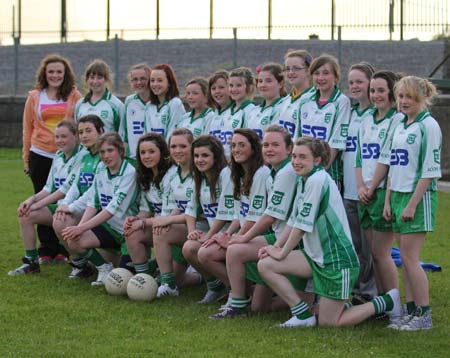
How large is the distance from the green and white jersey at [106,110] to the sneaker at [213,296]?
7.43ft

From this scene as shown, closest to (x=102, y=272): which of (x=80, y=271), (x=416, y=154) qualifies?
(x=80, y=271)

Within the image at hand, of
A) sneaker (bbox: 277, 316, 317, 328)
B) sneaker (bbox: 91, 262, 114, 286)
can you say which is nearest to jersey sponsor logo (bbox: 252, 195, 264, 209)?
sneaker (bbox: 277, 316, 317, 328)

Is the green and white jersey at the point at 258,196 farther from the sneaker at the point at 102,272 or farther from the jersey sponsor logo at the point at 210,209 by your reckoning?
the sneaker at the point at 102,272

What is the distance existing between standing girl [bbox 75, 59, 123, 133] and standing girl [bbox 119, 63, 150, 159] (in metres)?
0.12

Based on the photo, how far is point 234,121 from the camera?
8.77m

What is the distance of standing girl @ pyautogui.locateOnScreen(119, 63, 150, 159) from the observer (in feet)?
31.4

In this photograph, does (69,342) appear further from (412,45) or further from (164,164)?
(412,45)

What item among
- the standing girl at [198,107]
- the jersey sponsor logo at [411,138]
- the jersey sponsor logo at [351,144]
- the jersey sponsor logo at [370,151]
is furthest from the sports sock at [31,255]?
the jersey sponsor logo at [411,138]

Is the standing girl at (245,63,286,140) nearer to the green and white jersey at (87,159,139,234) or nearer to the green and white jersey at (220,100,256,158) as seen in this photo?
the green and white jersey at (220,100,256,158)

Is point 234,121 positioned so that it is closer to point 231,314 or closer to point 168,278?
point 168,278

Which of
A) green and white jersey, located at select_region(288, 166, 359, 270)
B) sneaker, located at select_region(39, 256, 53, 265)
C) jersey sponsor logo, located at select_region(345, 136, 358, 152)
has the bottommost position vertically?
sneaker, located at select_region(39, 256, 53, 265)

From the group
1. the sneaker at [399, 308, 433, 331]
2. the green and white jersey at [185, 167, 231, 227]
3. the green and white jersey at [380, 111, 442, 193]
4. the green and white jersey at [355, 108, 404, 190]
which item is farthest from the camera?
the green and white jersey at [185, 167, 231, 227]

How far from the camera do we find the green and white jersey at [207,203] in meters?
8.08

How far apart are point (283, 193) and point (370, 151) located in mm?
709
